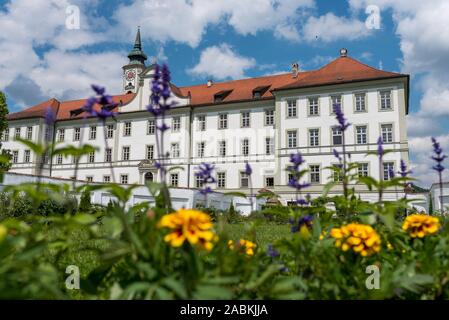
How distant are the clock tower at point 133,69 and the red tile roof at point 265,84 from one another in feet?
45.2

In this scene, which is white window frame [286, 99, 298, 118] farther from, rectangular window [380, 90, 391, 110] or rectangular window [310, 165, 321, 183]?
rectangular window [380, 90, 391, 110]

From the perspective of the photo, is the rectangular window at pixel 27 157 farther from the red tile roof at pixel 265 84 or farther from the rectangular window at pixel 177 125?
the rectangular window at pixel 177 125

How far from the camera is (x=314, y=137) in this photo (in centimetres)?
3145

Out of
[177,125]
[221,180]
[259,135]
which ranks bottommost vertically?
[221,180]

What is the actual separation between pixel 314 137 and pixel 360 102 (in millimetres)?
4541

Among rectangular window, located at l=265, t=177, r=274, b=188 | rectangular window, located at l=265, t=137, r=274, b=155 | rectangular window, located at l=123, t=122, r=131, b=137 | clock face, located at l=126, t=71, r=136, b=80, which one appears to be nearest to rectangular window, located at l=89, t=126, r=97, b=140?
Result: rectangular window, located at l=123, t=122, r=131, b=137

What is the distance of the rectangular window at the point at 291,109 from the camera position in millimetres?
32125

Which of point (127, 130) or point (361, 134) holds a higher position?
point (127, 130)

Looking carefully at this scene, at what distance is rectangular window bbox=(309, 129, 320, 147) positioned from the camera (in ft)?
103

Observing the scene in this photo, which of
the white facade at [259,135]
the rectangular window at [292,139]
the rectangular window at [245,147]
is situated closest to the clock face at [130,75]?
the white facade at [259,135]

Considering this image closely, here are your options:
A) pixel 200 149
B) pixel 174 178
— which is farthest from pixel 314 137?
pixel 174 178

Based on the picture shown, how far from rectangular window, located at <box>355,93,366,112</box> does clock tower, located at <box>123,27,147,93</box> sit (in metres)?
36.5

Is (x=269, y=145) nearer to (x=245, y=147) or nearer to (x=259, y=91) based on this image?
(x=245, y=147)
